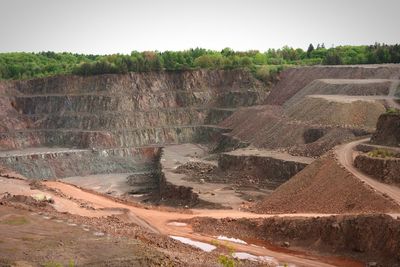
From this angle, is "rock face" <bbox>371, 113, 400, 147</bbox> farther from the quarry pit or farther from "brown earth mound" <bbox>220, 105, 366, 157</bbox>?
"brown earth mound" <bbox>220, 105, 366, 157</bbox>

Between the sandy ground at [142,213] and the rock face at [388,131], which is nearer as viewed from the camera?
the sandy ground at [142,213]

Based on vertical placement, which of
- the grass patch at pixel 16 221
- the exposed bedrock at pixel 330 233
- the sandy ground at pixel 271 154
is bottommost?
the exposed bedrock at pixel 330 233

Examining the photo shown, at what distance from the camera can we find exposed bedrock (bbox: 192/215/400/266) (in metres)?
35.5

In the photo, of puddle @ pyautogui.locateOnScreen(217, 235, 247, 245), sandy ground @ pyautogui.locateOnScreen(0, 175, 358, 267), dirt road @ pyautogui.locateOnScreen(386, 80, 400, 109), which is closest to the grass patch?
sandy ground @ pyautogui.locateOnScreen(0, 175, 358, 267)

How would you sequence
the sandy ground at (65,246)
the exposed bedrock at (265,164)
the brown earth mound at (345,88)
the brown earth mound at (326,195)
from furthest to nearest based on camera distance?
the brown earth mound at (345,88) < the exposed bedrock at (265,164) < the brown earth mound at (326,195) < the sandy ground at (65,246)

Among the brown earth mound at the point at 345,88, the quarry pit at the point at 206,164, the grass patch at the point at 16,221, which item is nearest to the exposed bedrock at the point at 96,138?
the quarry pit at the point at 206,164

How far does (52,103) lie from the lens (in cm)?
10181

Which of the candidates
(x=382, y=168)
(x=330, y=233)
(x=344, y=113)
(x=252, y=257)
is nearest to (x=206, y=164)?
(x=344, y=113)

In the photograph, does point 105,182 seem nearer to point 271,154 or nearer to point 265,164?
point 271,154

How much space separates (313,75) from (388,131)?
154 ft

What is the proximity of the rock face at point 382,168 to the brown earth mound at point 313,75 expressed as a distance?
40.0 metres

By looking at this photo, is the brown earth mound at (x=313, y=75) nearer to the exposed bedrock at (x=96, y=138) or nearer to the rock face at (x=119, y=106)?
the rock face at (x=119, y=106)

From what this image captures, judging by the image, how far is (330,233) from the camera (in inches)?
1527

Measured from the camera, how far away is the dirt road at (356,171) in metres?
42.5
